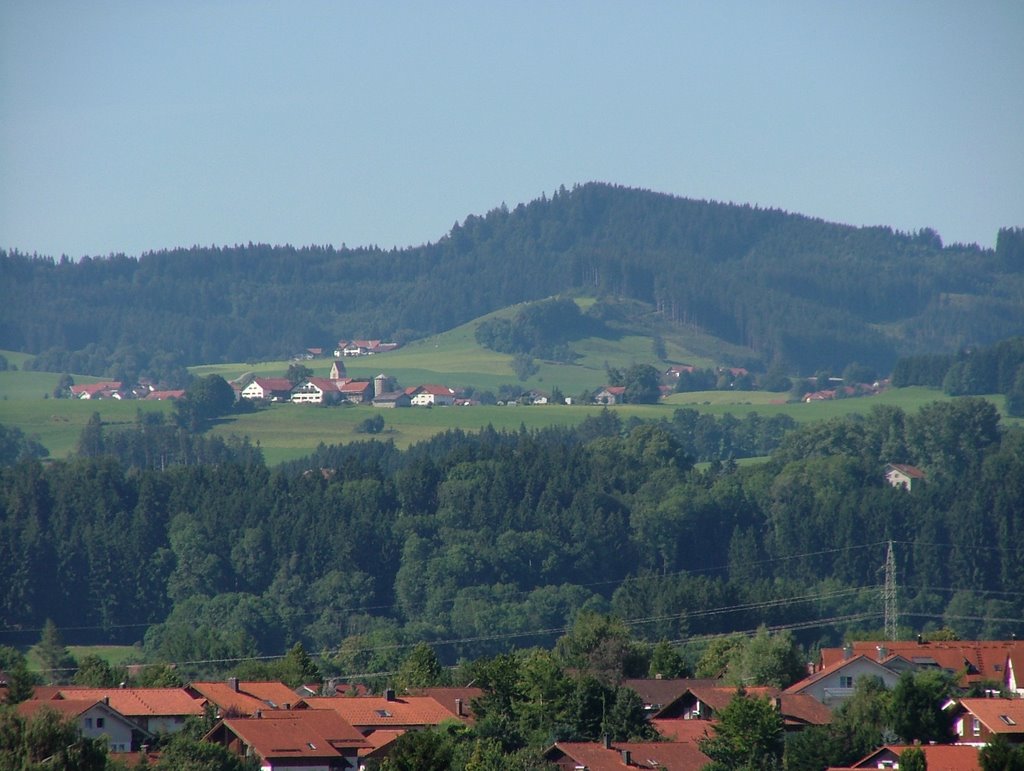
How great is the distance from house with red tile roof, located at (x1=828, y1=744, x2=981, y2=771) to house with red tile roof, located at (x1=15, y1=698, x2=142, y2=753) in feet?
62.2

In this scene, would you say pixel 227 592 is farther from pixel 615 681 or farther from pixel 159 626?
pixel 615 681

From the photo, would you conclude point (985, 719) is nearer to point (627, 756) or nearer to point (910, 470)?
point (627, 756)

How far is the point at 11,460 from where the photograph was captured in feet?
566

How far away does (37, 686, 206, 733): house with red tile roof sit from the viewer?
206ft

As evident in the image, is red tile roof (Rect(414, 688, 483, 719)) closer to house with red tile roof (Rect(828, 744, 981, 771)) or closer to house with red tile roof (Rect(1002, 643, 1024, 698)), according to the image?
house with red tile roof (Rect(828, 744, 981, 771))

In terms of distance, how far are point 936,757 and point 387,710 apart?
1747cm

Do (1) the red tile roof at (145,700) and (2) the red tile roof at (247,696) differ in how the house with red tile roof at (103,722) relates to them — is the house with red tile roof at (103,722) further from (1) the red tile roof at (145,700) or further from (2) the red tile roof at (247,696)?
(2) the red tile roof at (247,696)

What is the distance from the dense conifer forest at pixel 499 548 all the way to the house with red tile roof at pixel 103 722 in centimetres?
4477

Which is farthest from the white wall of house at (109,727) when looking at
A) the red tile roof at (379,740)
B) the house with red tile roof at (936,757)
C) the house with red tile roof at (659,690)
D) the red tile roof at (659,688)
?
the house with red tile roof at (936,757)

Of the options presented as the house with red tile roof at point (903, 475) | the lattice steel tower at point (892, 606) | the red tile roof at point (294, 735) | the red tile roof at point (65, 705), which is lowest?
the lattice steel tower at point (892, 606)

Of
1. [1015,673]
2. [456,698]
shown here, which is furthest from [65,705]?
[1015,673]

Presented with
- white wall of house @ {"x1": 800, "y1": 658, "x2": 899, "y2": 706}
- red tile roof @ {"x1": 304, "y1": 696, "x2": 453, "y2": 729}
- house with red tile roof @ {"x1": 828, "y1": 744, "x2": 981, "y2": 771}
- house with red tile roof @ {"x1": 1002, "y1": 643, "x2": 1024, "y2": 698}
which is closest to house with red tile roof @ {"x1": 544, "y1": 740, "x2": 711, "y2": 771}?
house with red tile roof @ {"x1": 828, "y1": 744, "x2": 981, "y2": 771}

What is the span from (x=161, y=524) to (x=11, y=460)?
134 feet

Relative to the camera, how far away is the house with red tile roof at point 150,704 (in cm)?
6272
